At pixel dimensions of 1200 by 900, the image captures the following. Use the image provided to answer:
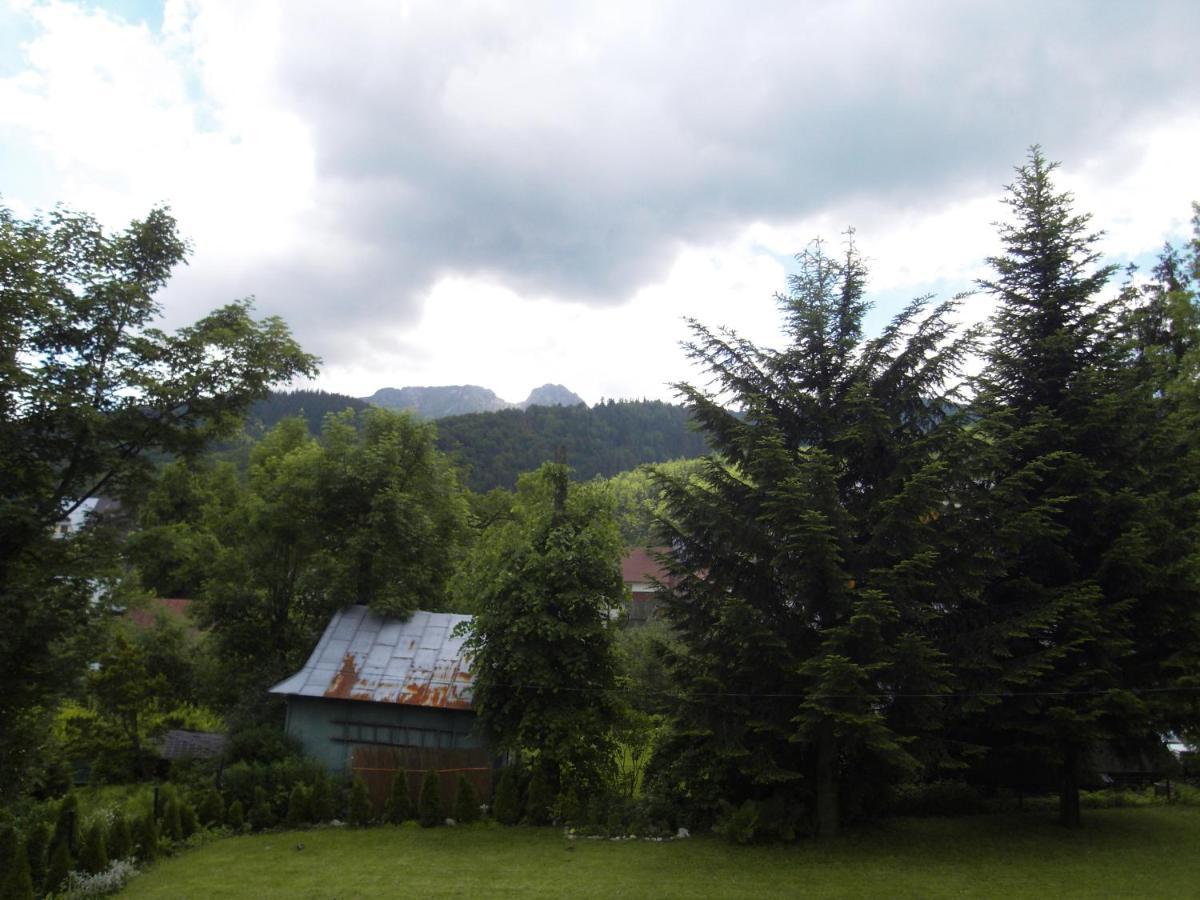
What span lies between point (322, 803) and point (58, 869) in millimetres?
5483

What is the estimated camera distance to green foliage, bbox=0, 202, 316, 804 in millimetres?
11016

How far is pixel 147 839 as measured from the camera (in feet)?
49.0

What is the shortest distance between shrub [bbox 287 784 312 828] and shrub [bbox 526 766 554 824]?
15.4 feet

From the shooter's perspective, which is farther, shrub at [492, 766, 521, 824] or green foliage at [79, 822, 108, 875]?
shrub at [492, 766, 521, 824]

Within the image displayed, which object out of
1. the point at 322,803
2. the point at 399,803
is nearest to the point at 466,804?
the point at 399,803

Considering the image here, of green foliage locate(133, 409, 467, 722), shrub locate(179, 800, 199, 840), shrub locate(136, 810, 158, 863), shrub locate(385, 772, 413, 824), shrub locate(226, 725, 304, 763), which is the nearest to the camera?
shrub locate(136, 810, 158, 863)

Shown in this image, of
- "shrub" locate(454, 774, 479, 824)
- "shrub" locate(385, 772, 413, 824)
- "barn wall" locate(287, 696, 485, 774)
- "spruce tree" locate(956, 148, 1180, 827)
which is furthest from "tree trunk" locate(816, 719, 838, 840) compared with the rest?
"shrub" locate(385, 772, 413, 824)

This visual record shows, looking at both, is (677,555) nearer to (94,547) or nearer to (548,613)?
(548,613)

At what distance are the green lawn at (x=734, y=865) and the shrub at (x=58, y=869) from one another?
1.01 meters

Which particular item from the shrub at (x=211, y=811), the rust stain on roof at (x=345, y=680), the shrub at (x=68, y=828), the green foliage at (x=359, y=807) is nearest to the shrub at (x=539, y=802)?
the green foliage at (x=359, y=807)

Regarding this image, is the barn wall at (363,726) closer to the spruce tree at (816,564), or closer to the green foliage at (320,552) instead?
the green foliage at (320,552)

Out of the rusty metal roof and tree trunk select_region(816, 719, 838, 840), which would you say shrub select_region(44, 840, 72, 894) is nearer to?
the rusty metal roof

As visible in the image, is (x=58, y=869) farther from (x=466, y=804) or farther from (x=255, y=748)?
(x=466, y=804)

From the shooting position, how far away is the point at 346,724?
1966 centimetres
